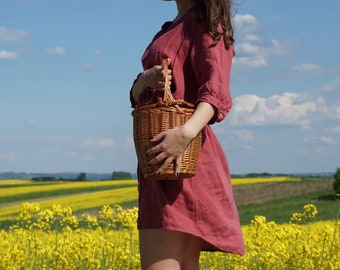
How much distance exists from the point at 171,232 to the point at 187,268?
0.21 meters

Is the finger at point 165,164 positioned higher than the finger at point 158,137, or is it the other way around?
the finger at point 158,137

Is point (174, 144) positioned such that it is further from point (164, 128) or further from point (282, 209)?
point (282, 209)

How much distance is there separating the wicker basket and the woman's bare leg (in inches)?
9.4

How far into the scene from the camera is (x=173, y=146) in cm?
262

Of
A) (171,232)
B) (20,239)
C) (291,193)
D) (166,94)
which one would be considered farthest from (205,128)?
(291,193)

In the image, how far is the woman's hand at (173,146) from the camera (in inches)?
103

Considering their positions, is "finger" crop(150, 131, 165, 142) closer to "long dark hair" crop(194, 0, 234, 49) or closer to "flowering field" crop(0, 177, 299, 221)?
"long dark hair" crop(194, 0, 234, 49)

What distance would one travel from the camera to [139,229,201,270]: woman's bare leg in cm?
270

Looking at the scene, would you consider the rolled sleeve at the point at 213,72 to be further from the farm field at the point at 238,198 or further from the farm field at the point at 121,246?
the farm field at the point at 238,198

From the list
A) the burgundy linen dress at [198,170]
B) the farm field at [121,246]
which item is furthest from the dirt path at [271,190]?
the burgundy linen dress at [198,170]

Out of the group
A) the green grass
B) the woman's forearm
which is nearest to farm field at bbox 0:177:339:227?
the green grass

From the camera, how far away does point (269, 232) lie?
231 inches

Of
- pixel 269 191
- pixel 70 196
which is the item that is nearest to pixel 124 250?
pixel 269 191

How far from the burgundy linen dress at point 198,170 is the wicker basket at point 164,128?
0.09 metres
